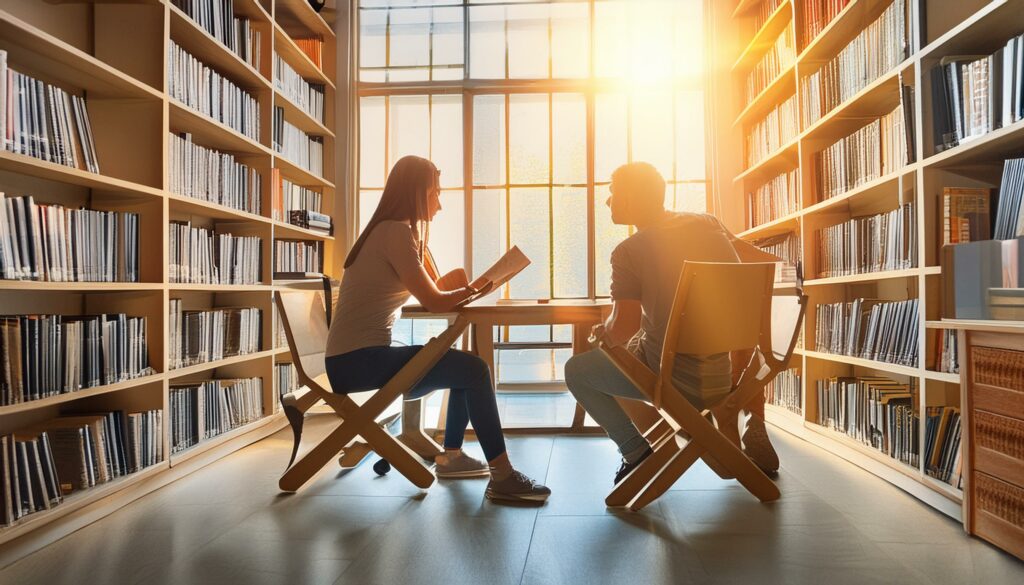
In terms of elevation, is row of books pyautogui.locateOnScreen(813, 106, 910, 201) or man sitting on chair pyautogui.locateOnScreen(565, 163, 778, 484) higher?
row of books pyautogui.locateOnScreen(813, 106, 910, 201)

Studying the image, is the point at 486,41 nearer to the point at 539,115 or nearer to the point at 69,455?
the point at 539,115

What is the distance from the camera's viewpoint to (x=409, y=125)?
5.32m

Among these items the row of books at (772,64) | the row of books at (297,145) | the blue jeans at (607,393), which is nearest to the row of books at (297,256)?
the row of books at (297,145)

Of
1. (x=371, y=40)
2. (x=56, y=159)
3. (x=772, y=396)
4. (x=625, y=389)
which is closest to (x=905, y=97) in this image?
(x=625, y=389)

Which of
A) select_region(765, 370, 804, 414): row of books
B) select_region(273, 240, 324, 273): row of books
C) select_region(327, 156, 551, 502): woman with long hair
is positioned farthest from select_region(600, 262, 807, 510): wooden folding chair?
select_region(273, 240, 324, 273): row of books

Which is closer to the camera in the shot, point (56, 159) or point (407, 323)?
point (56, 159)

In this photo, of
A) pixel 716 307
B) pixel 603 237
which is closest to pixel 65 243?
pixel 716 307

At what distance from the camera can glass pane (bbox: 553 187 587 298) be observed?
524 centimetres

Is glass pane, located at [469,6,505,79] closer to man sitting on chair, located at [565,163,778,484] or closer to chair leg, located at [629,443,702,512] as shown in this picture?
man sitting on chair, located at [565,163,778,484]

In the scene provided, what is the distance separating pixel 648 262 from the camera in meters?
2.37

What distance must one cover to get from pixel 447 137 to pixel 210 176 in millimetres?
2230

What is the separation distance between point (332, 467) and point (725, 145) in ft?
12.1

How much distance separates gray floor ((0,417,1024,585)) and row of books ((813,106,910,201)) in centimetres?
134

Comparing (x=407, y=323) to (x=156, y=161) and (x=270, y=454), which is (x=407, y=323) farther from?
(x=156, y=161)
